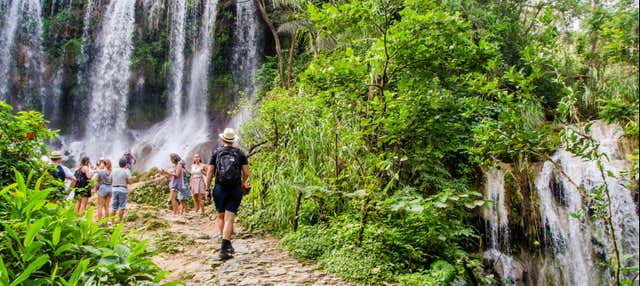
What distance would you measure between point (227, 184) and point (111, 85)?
15786 millimetres

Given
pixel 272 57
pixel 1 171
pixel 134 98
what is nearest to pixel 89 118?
pixel 134 98

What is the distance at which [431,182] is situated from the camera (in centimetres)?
625

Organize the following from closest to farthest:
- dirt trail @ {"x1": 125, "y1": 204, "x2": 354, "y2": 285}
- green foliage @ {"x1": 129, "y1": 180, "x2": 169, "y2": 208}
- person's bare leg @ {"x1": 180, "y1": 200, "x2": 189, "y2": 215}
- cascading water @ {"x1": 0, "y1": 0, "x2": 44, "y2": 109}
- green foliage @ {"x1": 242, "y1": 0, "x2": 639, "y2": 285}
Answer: green foliage @ {"x1": 242, "y1": 0, "x2": 639, "y2": 285}
dirt trail @ {"x1": 125, "y1": 204, "x2": 354, "y2": 285}
person's bare leg @ {"x1": 180, "y1": 200, "x2": 189, "y2": 215}
green foliage @ {"x1": 129, "y1": 180, "x2": 169, "y2": 208}
cascading water @ {"x1": 0, "y1": 0, "x2": 44, "y2": 109}

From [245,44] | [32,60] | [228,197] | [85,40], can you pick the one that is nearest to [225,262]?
[228,197]

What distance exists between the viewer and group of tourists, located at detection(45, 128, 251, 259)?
4711mm

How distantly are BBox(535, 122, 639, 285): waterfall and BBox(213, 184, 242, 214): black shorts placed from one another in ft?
15.3

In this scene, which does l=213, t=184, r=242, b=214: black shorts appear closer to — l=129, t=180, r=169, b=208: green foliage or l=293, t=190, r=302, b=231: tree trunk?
l=293, t=190, r=302, b=231: tree trunk

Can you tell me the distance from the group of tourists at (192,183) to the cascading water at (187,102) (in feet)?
25.8

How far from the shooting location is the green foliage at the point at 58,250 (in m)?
2.38

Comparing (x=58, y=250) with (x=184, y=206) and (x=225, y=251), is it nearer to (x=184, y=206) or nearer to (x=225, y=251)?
(x=225, y=251)

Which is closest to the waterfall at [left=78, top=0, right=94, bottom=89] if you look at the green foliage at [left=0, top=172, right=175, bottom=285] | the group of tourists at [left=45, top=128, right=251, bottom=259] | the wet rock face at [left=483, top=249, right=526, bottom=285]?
the group of tourists at [left=45, top=128, right=251, bottom=259]

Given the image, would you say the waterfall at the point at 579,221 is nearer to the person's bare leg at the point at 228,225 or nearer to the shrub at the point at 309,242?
the shrub at the point at 309,242

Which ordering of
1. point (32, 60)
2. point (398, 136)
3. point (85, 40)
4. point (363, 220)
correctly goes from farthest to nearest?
point (85, 40), point (32, 60), point (363, 220), point (398, 136)

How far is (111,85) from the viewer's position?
17.7 m
